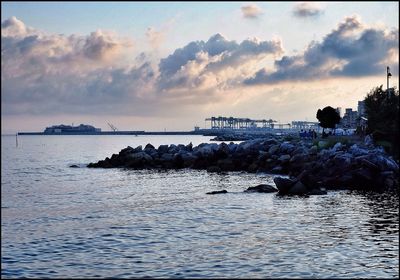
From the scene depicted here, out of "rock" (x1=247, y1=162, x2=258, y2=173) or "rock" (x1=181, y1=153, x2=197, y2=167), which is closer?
"rock" (x1=247, y1=162, x2=258, y2=173)

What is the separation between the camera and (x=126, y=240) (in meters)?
25.6

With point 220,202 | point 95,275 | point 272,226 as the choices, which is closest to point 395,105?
point 220,202

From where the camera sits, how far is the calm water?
67.3 feet

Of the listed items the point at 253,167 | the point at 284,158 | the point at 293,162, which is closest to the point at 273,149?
the point at 253,167

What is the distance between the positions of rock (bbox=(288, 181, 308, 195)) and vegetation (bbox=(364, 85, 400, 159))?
82.7ft

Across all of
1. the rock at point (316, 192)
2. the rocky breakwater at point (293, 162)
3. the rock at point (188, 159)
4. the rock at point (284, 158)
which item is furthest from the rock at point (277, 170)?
the rock at point (316, 192)

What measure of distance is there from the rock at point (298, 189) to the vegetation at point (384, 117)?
25.2m

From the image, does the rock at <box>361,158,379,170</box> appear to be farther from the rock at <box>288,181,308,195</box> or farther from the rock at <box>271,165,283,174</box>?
the rock at <box>271,165,283,174</box>

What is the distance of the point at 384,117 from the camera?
7650cm

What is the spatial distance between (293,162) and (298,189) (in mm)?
19624

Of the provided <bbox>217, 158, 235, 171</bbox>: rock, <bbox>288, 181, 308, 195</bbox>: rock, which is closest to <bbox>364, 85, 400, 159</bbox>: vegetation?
<bbox>217, 158, 235, 171</bbox>: rock

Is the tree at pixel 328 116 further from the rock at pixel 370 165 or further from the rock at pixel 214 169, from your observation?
the rock at pixel 370 165

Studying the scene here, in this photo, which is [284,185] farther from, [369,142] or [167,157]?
[167,157]

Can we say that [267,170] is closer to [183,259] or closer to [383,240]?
[383,240]
